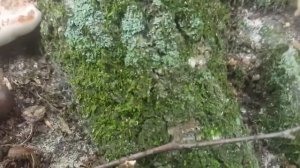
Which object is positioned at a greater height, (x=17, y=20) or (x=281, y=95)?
(x=17, y=20)

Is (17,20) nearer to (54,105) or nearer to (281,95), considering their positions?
(54,105)

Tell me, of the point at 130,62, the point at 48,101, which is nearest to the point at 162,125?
the point at 130,62

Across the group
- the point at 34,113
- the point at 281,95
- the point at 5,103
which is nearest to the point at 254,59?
the point at 281,95

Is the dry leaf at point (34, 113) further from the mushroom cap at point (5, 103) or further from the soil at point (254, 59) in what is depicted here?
the soil at point (254, 59)

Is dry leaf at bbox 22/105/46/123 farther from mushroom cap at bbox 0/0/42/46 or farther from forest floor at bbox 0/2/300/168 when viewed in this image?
mushroom cap at bbox 0/0/42/46

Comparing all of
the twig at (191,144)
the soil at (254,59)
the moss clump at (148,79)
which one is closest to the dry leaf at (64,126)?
the moss clump at (148,79)

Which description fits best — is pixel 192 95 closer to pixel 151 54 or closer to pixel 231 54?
pixel 151 54

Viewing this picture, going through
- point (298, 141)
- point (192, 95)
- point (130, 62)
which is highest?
point (130, 62)
